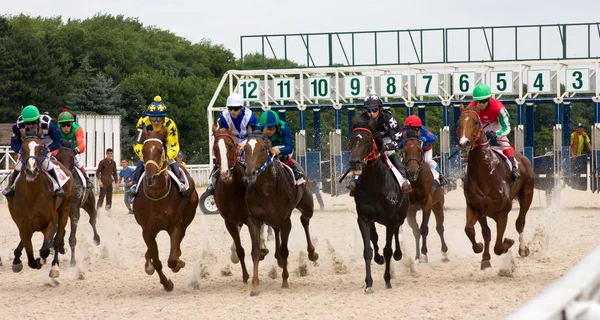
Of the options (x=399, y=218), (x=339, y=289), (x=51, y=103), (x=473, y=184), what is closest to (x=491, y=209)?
(x=473, y=184)

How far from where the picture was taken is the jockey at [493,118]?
1063 centimetres

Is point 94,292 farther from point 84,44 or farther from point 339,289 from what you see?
point 84,44

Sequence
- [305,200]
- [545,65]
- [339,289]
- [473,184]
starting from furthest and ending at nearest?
[545,65], [305,200], [473,184], [339,289]

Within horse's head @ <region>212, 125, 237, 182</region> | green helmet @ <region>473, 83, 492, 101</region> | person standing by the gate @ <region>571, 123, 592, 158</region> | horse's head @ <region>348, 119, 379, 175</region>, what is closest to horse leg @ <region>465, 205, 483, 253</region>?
green helmet @ <region>473, 83, 492, 101</region>

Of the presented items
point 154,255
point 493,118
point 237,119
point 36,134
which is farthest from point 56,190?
point 493,118

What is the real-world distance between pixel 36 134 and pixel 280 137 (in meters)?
2.58

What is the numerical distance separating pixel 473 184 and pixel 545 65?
13.4 m

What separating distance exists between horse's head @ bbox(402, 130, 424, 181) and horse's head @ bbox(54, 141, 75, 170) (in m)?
4.05

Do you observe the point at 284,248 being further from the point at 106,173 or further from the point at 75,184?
the point at 106,173

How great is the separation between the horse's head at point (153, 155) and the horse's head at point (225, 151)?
522 millimetres

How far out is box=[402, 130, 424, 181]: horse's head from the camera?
11039mm

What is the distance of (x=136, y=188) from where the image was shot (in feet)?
32.0

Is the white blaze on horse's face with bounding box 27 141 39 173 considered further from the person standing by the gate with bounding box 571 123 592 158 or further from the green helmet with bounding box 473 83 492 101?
the person standing by the gate with bounding box 571 123 592 158

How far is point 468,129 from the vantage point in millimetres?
9906
